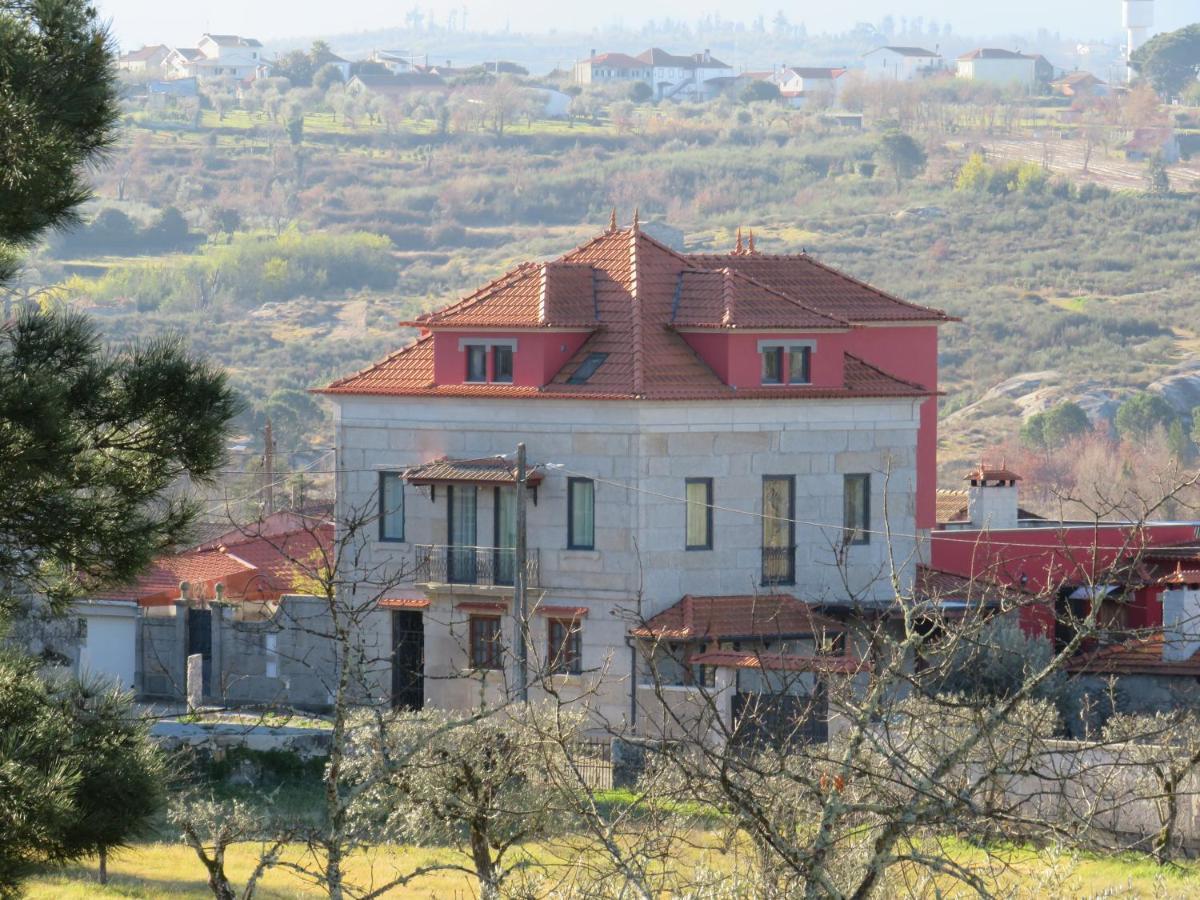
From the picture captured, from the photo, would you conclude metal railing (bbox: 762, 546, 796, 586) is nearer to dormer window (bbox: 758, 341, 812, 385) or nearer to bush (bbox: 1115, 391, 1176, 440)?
dormer window (bbox: 758, 341, 812, 385)

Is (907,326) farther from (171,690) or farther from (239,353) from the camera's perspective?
(239,353)

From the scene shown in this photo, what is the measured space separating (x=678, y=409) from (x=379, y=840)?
10795 millimetres

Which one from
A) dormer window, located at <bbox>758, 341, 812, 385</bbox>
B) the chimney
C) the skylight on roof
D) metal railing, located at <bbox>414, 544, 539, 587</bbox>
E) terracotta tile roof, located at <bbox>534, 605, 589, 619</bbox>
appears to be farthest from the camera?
the chimney

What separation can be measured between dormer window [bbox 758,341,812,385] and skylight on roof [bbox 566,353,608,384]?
2.66 meters

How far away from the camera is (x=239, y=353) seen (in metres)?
126

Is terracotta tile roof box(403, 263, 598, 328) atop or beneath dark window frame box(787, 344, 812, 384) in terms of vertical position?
atop

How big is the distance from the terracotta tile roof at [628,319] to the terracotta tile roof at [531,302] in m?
0.02

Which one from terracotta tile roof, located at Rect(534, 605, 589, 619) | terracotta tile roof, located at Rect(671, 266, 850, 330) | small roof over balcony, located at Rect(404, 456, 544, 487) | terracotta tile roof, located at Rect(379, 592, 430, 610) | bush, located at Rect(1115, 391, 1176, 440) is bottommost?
bush, located at Rect(1115, 391, 1176, 440)

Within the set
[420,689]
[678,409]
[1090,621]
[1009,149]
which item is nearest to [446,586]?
[420,689]

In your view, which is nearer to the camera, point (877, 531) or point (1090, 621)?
point (1090, 621)

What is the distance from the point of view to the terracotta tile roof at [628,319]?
3844 centimetres

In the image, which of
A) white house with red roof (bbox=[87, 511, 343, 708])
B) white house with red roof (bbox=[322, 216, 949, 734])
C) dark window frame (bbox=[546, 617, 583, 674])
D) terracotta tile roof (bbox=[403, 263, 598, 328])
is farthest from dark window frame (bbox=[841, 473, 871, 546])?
white house with red roof (bbox=[87, 511, 343, 708])

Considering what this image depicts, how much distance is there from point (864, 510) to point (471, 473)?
21.6ft

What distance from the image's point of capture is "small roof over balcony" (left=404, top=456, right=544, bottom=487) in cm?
3769
